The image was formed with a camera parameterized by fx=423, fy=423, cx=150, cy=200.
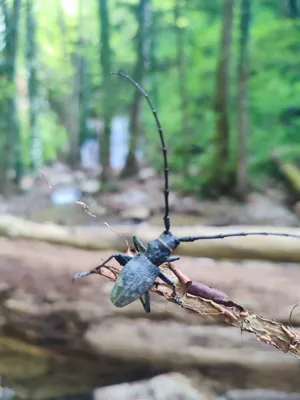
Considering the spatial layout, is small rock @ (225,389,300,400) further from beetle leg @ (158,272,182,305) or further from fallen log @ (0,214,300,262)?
beetle leg @ (158,272,182,305)

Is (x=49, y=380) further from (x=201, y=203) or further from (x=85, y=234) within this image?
(x=201, y=203)

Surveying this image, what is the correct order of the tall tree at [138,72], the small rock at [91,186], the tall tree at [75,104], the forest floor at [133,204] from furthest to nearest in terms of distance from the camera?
1. the small rock at [91,186]
2. the tall tree at [75,104]
3. the tall tree at [138,72]
4. the forest floor at [133,204]

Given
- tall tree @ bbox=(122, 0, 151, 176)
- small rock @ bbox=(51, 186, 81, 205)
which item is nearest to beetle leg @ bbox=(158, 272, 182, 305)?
tall tree @ bbox=(122, 0, 151, 176)

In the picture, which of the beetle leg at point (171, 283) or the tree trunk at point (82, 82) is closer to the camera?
the beetle leg at point (171, 283)

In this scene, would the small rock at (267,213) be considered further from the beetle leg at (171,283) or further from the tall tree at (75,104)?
the beetle leg at (171,283)

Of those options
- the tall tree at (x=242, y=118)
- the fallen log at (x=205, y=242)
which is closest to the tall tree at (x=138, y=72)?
the tall tree at (x=242, y=118)

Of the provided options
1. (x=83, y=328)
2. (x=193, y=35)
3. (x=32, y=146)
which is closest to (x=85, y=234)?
(x=83, y=328)

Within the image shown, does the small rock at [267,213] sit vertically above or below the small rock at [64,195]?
below
